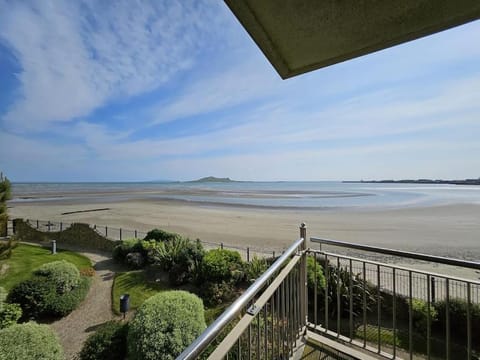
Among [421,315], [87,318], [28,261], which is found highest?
A: [421,315]

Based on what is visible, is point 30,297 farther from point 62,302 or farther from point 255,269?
point 255,269

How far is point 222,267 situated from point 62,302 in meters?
4.47

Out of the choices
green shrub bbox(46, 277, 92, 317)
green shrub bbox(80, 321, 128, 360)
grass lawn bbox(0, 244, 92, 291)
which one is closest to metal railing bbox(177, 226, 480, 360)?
green shrub bbox(80, 321, 128, 360)

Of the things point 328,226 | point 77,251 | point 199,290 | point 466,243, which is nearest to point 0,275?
point 77,251

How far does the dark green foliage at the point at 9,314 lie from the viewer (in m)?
5.52

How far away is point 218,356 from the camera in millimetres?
1173

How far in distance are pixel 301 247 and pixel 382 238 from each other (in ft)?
46.8

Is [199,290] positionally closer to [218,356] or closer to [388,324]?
[388,324]

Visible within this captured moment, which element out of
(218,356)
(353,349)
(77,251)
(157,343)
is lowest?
(77,251)

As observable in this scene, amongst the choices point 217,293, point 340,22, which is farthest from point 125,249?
point 340,22

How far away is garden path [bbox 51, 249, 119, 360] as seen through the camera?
5.51m

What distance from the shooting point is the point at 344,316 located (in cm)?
594

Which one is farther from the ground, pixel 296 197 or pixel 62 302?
pixel 296 197

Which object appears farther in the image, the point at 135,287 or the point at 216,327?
the point at 135,287
